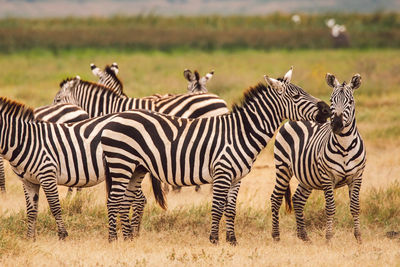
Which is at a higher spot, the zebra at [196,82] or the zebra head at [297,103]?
the zebra at [196,82]

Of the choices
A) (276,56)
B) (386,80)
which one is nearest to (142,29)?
(276,56)

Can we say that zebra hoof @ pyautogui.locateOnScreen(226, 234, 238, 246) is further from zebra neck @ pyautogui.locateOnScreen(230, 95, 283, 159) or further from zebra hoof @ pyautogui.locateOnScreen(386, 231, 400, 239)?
zebra hoof @ pyautogui.locateOnScreen(386, 231, 400, 239)

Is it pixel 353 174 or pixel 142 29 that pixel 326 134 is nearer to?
pixel 353 174

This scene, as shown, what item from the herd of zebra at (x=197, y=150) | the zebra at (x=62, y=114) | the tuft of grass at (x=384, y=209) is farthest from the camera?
the zebra at (x=62, y=114)

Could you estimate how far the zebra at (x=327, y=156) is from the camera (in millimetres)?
7672

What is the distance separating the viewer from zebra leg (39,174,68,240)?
801 centimetres

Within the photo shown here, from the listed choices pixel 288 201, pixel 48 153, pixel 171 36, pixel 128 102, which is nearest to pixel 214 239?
pixel 288 201

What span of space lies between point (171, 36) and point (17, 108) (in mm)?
39324

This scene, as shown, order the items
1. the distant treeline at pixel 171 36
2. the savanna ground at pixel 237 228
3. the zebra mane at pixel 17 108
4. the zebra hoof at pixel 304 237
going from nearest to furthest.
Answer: the savanna ground at pixel 237 228 < the zebra mane at pixel 17 108 < the zebra hoof at pixel 304 237 < the distant treeline at pixel 171 36

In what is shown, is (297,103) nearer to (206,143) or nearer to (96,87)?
(206,143)

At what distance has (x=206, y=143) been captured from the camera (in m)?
7.93

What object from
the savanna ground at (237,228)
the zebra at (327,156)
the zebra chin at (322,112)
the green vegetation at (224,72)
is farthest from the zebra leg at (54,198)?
the green vegetation at (224,72)

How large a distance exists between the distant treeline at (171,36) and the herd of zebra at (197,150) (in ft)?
107

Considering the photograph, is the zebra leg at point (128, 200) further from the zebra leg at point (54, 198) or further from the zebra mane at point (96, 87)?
the zebra mane at point (96, 87)
